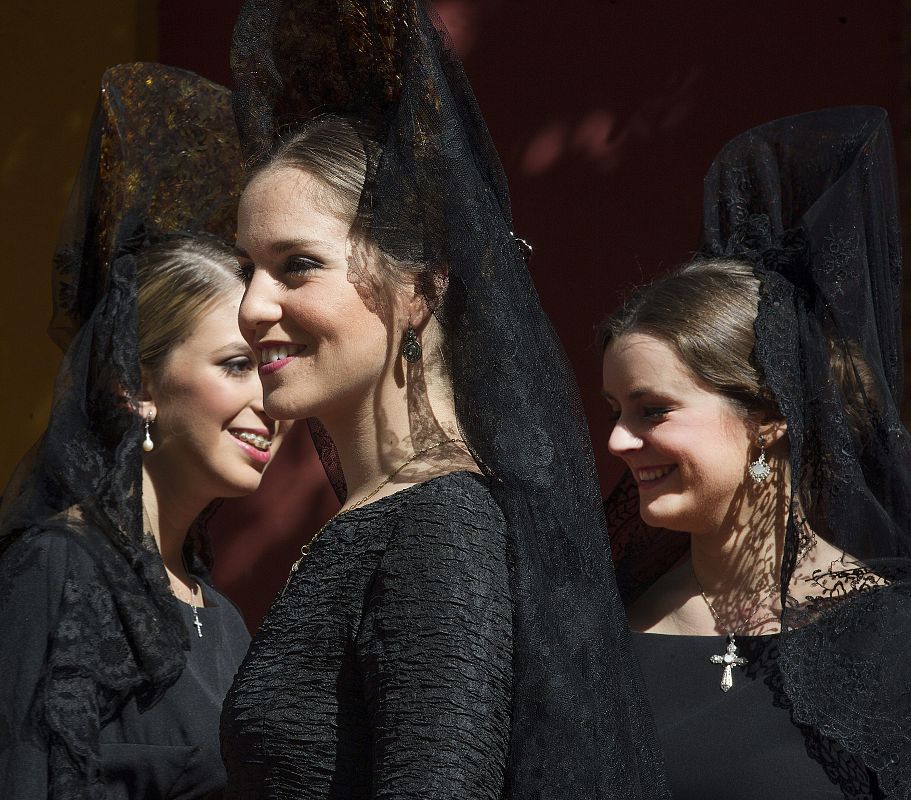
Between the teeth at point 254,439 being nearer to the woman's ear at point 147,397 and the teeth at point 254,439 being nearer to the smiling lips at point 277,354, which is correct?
the woman's ear at point 147,397

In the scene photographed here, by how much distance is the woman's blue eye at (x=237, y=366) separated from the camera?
3.16m

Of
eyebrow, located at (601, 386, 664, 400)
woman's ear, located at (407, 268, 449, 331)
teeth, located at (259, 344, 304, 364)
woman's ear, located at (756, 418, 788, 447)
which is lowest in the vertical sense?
woman's ear, located at (756, 418, 788, 447)

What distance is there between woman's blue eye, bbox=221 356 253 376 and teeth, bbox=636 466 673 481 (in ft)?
3.36

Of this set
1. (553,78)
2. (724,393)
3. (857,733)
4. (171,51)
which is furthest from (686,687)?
(171,51)

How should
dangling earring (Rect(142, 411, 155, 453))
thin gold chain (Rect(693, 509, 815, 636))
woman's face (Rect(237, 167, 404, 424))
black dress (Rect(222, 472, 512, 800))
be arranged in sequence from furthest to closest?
1. dangling earring (Rect(142, 411, 155, 453))
2. thin gold chain (Rect(693, 509, 815, 636))
3. woman's face (Rect(237, 167, 404, 424))
4. black dress (Rect(222, 472, 512, 800))

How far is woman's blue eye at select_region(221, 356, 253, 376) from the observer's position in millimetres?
3164

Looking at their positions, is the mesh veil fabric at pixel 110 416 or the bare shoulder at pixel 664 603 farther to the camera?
the bare shoulder at pixel 664 603

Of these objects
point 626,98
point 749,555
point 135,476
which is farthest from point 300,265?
point 626,98

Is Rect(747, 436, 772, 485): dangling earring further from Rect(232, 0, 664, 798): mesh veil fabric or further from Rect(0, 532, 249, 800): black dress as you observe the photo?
Rect(0, 532, 249, 800): black dress

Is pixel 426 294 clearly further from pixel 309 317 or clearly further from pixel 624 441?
pixel 624 441

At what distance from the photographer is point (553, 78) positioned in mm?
4305

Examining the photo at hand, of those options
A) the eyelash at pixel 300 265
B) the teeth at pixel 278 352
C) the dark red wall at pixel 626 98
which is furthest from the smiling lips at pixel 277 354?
the dark red wall at pixel 626 98

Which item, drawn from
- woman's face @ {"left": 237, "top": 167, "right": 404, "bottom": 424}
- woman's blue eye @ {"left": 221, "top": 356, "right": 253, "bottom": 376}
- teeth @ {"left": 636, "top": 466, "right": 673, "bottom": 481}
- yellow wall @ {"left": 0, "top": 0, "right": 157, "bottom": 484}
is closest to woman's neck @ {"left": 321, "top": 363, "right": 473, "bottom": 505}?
woman's face @ {"left": 237, "top": 167, "right": 404, "bottom": 424}

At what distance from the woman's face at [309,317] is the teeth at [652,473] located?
3.57 feet
